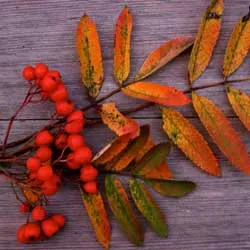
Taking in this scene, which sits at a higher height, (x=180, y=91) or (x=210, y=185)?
(x=180, y=91)

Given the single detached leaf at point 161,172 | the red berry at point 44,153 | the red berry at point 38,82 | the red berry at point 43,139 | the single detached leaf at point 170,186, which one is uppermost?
the red berry at point 38,82

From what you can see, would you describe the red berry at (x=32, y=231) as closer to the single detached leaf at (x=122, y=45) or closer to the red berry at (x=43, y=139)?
the red berry at (x=43, y=139)

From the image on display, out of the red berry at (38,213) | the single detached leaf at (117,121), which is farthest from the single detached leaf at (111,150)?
the red berry at (38,213)

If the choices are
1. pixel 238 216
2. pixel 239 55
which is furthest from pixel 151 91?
pixel 238 216

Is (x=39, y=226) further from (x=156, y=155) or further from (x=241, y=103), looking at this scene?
(x=241, y=103)

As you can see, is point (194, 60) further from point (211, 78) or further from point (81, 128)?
point (81, 128)

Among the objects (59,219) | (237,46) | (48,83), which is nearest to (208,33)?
(237,46)
